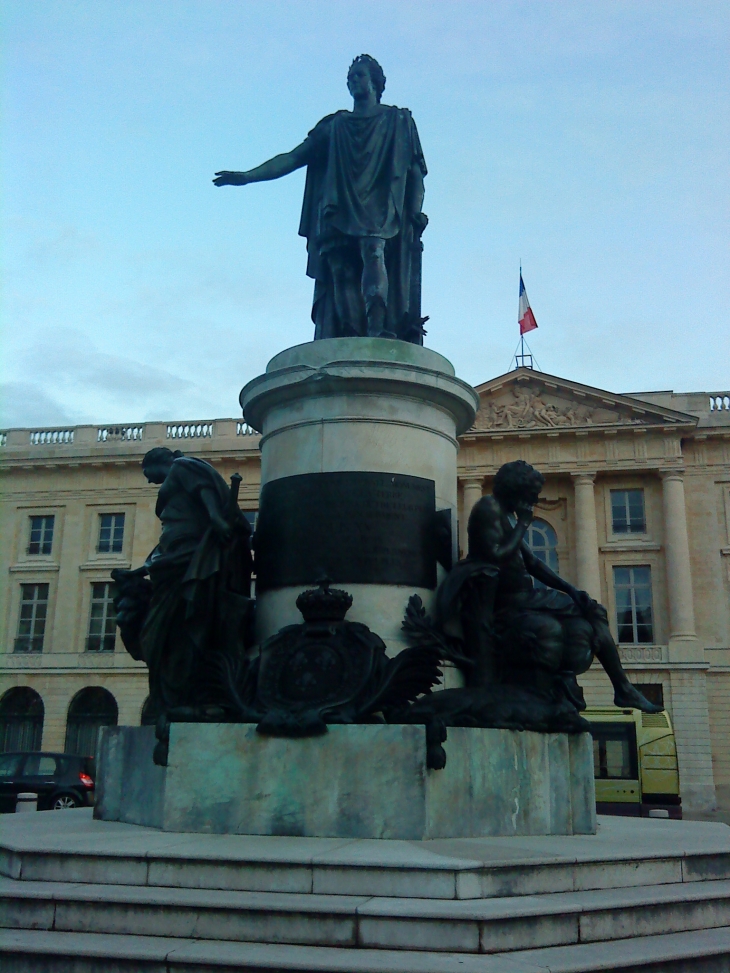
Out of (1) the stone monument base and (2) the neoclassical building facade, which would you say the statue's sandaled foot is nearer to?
(1) the stone monument base

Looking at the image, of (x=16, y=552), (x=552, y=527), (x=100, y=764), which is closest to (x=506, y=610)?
(x=100, y=764)

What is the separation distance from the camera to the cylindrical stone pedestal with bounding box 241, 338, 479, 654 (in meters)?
7.22

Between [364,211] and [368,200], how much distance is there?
127mm

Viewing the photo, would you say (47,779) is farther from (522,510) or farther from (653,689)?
(653,689)

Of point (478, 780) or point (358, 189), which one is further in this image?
point (358, 189)

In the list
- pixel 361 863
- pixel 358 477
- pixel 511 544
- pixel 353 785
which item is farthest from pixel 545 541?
pixel 361 863

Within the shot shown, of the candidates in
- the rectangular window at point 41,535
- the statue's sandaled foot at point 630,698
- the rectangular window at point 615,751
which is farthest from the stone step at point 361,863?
the rectangular window at point 41,535

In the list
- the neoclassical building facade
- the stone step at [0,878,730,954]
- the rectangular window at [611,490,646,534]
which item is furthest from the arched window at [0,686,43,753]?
the stone step at [0,878,730,954]

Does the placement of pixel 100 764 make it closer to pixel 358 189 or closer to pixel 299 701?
pixel 299 701

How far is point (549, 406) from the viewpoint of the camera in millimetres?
44062

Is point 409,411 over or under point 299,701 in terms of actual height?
over

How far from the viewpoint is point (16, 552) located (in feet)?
151

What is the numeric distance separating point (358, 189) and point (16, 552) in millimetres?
→ 41249

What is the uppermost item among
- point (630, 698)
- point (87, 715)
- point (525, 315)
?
point (525, 315)
